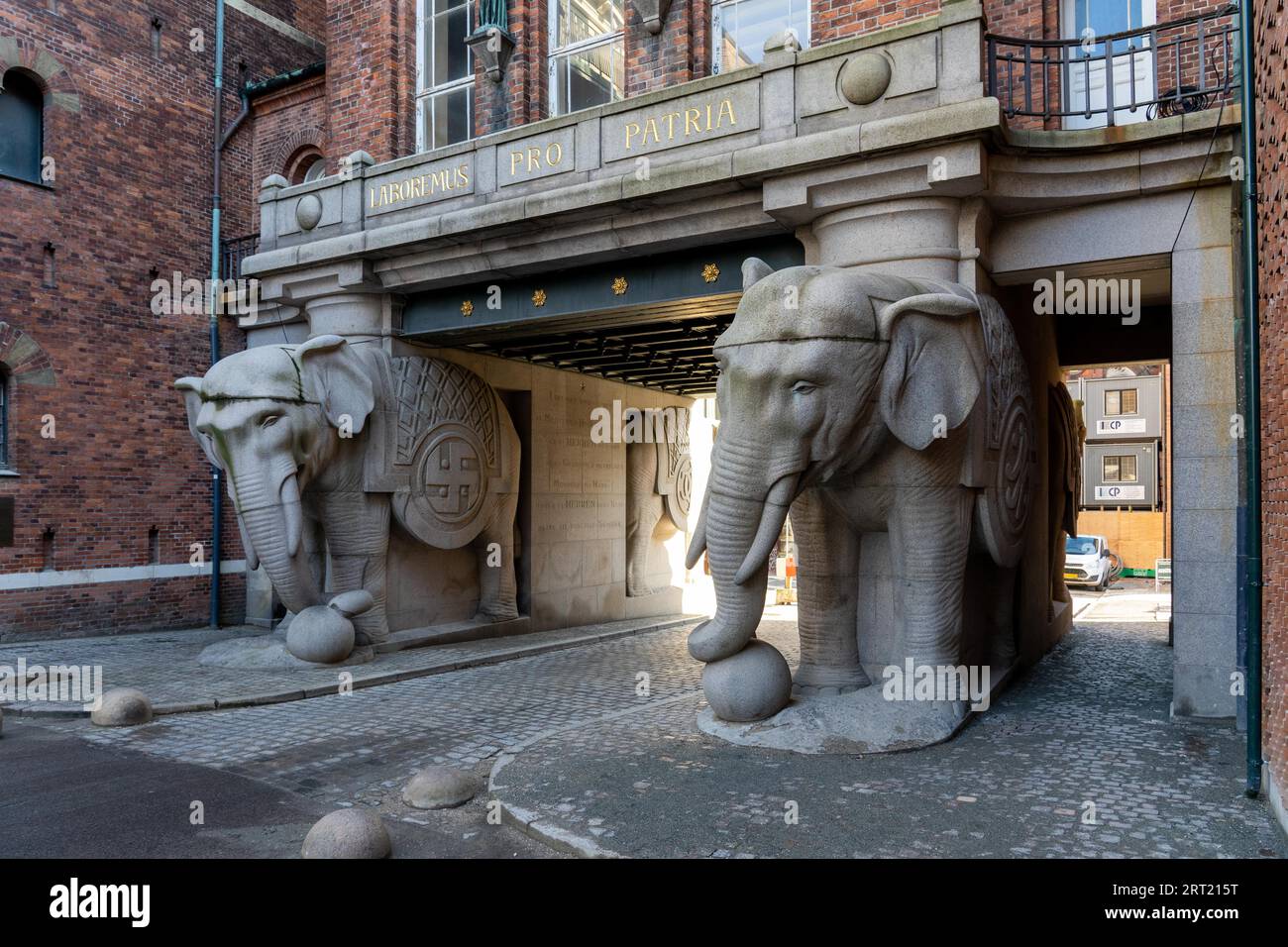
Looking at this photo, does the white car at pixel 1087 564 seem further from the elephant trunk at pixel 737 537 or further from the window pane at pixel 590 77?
the elephant trunk at pixel 737 537

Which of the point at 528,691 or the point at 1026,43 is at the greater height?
the point at 1026,43

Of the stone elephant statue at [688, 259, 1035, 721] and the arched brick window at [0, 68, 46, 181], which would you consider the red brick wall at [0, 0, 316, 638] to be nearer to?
the arched brick window at [0, 68, 46, 181]

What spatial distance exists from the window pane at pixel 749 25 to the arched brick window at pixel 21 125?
10.4 metres

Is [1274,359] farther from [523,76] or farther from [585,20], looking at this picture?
[585,20]

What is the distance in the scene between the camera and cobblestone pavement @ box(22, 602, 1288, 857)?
5.47 metres

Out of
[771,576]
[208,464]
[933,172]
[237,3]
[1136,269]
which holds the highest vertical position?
[237,3]

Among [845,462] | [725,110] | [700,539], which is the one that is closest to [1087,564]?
[725,110]

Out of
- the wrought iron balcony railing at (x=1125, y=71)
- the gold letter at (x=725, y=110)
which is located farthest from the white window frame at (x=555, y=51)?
the wrought iron balcony railing at (x=1125, y=71)

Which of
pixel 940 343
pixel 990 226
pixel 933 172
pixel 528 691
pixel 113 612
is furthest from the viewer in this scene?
pixel 113 612

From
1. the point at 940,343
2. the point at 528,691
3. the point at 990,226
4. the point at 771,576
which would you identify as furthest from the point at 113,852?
the point at 771,576

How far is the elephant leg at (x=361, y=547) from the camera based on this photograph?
12.3 m

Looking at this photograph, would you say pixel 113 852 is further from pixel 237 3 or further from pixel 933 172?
pixel 237 3

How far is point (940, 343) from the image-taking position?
7387 mm

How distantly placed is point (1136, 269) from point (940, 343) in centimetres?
328
